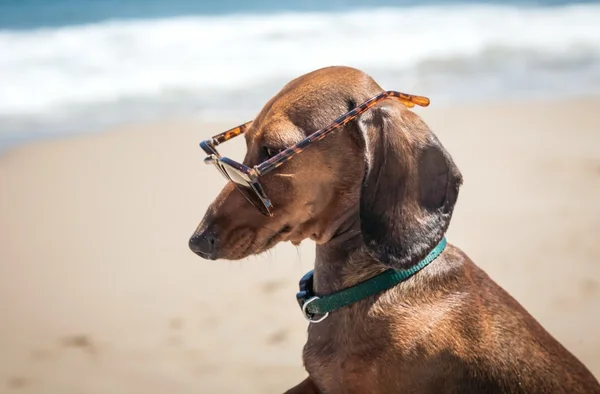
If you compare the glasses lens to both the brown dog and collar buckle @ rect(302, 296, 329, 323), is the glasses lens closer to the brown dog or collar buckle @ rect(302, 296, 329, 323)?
the brown dog

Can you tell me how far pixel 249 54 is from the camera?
11.8 metres

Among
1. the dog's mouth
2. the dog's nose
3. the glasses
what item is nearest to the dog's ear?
the glasses

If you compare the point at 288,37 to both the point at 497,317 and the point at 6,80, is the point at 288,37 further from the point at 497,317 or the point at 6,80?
the point at 497,317

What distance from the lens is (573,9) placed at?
48.5 feet

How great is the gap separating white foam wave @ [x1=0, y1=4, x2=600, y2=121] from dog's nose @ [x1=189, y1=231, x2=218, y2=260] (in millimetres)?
6811

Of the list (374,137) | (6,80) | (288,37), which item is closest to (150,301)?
(374,137)

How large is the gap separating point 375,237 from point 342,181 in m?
0.22

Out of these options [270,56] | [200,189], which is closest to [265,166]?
[200,189]

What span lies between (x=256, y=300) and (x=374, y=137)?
2.83m

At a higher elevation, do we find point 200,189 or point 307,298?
point 200,189

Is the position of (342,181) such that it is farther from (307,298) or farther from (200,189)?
(200,189)

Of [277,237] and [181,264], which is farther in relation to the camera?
[181,264]

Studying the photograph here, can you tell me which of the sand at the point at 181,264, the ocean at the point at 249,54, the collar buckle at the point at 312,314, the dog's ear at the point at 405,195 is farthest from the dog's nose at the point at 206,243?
the ocean at the point at 249,54

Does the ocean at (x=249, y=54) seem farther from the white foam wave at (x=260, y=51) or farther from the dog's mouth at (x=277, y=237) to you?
the dog's mouth at (x=277, y=237)
